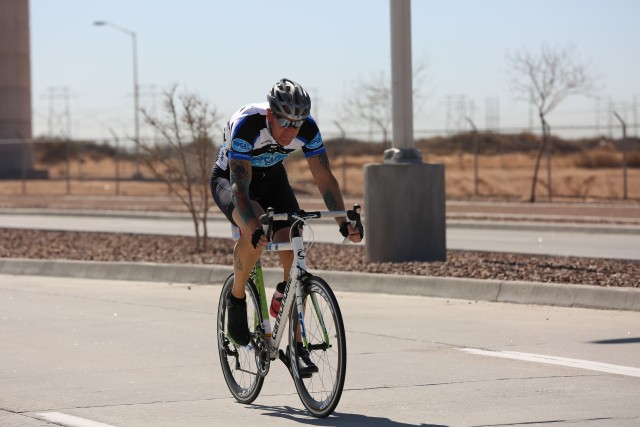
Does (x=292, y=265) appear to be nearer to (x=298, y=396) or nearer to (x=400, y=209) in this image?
(x=298, y=396)

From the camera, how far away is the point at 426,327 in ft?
36.2

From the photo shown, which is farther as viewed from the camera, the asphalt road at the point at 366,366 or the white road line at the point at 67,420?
the asphalt road at the point at 366,366

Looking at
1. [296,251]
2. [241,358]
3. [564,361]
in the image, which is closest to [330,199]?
[296,251]

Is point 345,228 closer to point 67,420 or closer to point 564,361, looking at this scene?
point 67,420

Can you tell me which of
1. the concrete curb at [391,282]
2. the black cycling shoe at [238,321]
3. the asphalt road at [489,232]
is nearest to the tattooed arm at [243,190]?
the black cycling shoe at [238,321]

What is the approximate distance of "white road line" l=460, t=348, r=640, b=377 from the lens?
864 cm

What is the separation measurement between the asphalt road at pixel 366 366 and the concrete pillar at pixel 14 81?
4780 centimetres

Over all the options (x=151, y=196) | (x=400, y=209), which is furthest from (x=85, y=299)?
(x=151, y=196)

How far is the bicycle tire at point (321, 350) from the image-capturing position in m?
7.02

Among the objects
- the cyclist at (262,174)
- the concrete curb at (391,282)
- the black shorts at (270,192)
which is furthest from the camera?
the concrete curb at (391,282)

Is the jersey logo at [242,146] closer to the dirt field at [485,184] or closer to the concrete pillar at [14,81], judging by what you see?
the dirt field at [485,184]

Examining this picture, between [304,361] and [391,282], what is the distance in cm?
635

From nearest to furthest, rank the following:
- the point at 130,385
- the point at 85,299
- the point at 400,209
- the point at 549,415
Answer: the point at 549,415 → the point at 130,385 → the point at 85,299 → the point at 400,209

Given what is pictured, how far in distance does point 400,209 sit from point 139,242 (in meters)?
6.11
